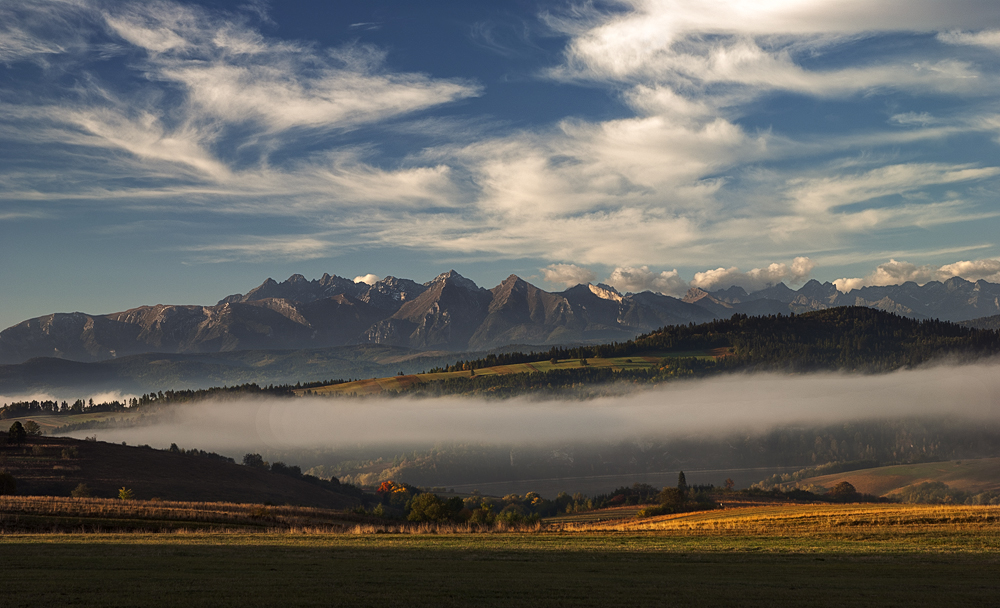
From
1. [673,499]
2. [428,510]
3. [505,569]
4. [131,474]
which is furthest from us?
[131,474]

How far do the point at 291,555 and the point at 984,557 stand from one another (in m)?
43.3

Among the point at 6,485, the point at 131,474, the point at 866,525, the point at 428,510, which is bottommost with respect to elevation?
the point at 131,474

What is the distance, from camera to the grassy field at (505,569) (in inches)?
1053

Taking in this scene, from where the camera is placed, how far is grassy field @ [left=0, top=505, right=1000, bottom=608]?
2675 centimetres

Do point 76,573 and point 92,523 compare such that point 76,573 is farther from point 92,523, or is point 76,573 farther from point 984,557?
point 984,557

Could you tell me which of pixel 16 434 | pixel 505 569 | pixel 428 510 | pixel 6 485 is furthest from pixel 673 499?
pixel 16 434

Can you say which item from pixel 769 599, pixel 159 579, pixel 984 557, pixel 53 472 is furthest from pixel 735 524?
pixel 53 472

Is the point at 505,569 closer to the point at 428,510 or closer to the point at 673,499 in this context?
the point at 428,510

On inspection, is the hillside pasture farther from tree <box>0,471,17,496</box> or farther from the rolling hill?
the rolling hill

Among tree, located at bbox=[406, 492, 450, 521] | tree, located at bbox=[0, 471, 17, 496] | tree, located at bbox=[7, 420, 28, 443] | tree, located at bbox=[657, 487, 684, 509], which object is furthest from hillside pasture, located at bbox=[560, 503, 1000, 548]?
tree, located at bbox=[7, 420, 28, 443]

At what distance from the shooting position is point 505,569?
35.4 metres

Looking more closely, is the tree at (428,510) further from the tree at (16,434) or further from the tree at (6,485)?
the tree at (16,434)

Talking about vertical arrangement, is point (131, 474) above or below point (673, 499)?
above

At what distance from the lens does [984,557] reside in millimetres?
40875
